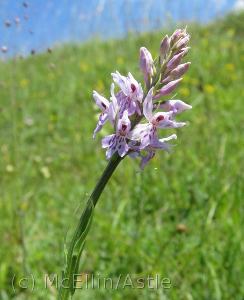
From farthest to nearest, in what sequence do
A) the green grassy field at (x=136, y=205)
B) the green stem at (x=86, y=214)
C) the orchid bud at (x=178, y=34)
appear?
the green grassy field at (x=136, y=205) → the orchid bud at (x=178, y=34) → the green stem at (x=86, y=214)

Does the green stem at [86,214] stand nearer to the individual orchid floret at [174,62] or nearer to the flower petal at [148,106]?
the flower petal at [148,106]

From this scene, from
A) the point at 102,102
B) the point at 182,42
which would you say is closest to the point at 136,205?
the point at 102,102

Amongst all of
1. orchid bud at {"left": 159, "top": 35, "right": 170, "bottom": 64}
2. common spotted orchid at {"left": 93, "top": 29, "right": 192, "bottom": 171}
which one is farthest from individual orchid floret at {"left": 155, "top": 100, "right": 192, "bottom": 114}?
orchid bud at {"left": 159, "top": 35, "right": 170, "bottom": 64}

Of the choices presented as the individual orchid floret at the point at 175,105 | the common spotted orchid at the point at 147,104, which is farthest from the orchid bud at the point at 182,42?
the individual orchid floret at the point at 175,105

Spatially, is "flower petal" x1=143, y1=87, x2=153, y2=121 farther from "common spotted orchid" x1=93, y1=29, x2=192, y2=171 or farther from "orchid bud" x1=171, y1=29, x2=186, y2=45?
"orchid bud" x1=171, y1=29, x2=186, y2=45

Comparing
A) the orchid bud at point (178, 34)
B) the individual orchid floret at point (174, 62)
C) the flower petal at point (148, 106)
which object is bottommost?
the flower petal at point (148, 106)

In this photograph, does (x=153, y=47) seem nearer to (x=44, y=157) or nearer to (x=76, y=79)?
(x=76, y=79)
